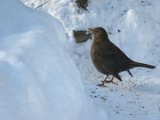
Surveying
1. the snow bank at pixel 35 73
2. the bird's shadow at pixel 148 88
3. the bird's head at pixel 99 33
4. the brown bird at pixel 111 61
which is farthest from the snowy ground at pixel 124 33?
the snow bank at pixel 35 73

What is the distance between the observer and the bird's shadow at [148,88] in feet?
26.3

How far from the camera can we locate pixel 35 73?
441 centimetres

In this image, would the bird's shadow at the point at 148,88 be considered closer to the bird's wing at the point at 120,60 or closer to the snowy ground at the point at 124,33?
the snowy ground at the point at 124,33

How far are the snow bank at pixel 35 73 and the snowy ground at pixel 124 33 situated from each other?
201cm

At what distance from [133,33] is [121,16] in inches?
17.1

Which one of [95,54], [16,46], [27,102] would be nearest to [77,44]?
[95,54]

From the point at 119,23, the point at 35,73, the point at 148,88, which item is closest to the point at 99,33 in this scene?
the point at 148,88

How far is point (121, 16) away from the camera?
→ 1002cm

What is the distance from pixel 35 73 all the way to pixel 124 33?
5.51 m

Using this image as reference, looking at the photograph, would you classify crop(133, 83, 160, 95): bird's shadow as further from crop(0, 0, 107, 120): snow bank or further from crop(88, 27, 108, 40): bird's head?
crop(0, 0, 107, 120): snow bank

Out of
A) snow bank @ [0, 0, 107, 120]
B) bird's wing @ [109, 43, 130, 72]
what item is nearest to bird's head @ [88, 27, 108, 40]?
bird's wing @ [109, 43, 130, 72]

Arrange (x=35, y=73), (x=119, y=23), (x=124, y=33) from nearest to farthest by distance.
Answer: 1. (x=35, y=73)
2. (x=124, y=33)
3. (x=119, y=23)

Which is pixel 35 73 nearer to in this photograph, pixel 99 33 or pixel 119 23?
pixel 99 33

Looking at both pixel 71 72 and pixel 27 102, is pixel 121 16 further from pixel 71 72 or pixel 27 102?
pixel 27 102
